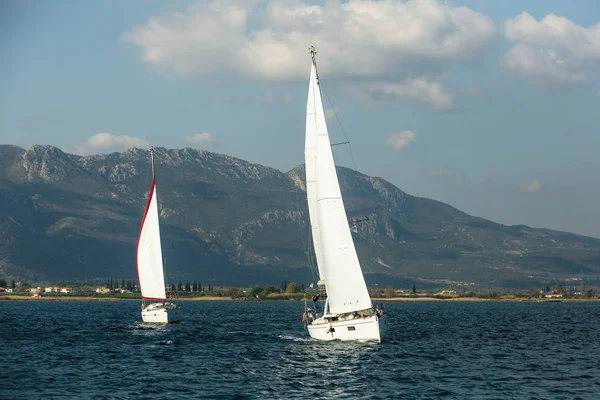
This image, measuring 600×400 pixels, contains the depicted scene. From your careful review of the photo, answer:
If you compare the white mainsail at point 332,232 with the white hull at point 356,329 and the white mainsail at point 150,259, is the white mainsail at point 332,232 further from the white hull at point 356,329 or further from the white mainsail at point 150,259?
the white mainsail at point 150,259

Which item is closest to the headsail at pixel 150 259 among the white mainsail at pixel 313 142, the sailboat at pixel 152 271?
the sailboat at pixel 152 271

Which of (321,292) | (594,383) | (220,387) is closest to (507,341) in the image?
(321,292)

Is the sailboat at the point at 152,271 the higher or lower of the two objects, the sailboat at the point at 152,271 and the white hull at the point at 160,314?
the higher

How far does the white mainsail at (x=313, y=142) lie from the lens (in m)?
60.2

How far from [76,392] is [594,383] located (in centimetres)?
2922

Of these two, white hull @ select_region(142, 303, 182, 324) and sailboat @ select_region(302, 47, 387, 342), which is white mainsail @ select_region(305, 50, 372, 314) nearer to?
sailboat @ select_region(302, 47, 387, 342)

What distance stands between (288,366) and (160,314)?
131 feet

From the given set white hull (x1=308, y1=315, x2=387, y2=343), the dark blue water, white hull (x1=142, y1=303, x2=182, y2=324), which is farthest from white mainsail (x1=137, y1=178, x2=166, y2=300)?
white hull (x1=308, y1=315, x2=387, y2=343)

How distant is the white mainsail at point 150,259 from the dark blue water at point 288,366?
31.6 feet

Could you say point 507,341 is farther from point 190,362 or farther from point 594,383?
point 190,362

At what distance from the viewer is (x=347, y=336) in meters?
59.8

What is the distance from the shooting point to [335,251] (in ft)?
198

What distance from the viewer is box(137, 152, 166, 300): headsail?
295 ft

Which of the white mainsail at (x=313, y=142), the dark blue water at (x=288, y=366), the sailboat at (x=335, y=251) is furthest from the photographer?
the white mainsail at (x=313, y=142)
